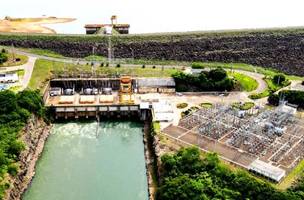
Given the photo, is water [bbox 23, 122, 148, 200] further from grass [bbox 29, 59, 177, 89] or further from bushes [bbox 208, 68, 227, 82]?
bushes [bbox 208, 68, 227, 82]

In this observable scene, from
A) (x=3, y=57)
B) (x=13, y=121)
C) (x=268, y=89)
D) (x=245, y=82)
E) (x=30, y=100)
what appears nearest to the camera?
(x=13, y=121)

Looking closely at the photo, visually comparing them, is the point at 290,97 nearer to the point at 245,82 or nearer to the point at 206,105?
the point at 245,82

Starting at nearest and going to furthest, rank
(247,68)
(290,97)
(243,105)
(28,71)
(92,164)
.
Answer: (92,164), (290,97), (243,105), (28,71), (247,68)

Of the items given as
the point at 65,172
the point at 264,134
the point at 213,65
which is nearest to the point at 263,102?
the point at 264,134

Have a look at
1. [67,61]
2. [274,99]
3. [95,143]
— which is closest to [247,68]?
[274,99]

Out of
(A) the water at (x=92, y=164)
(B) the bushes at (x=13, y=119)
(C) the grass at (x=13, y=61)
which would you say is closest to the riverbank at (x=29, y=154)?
(A) the water at (x=92, y=164)

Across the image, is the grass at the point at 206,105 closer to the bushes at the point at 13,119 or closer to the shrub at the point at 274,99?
the shrub at the point at 274,99

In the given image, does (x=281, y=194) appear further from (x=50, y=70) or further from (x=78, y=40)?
(x=78, y=40)
